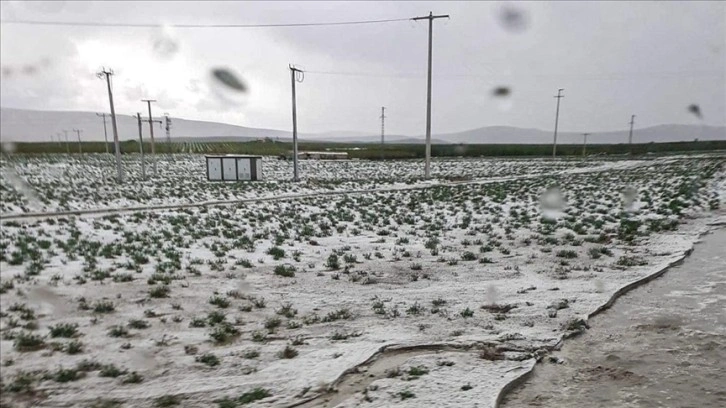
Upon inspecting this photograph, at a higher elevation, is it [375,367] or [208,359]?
[208,359]

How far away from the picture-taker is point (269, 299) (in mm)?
6070

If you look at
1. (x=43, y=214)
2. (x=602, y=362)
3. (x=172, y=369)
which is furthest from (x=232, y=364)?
(x=602, y=362)

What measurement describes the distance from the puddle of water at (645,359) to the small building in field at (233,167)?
2439 cm

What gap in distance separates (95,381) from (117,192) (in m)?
5.74

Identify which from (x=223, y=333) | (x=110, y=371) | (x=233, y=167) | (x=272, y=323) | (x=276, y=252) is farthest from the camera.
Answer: (x=233, y=167)

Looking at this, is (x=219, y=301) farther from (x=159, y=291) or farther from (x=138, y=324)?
(x=138, y=324)

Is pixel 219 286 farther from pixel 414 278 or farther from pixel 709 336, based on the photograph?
pixel 709 336

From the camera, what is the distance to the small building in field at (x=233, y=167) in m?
27.7

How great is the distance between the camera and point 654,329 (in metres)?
5.29

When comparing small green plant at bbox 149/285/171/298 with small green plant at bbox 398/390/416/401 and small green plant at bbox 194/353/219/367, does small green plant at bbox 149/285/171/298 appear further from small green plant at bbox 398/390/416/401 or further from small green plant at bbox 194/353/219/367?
small green plant at bbox 398/390/416/401

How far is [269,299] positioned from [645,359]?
436 centimetres

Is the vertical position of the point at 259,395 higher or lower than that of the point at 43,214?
lower

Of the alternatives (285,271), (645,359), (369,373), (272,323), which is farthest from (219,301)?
Answer: (645,359)

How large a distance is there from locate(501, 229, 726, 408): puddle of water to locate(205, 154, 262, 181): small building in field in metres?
24.4
